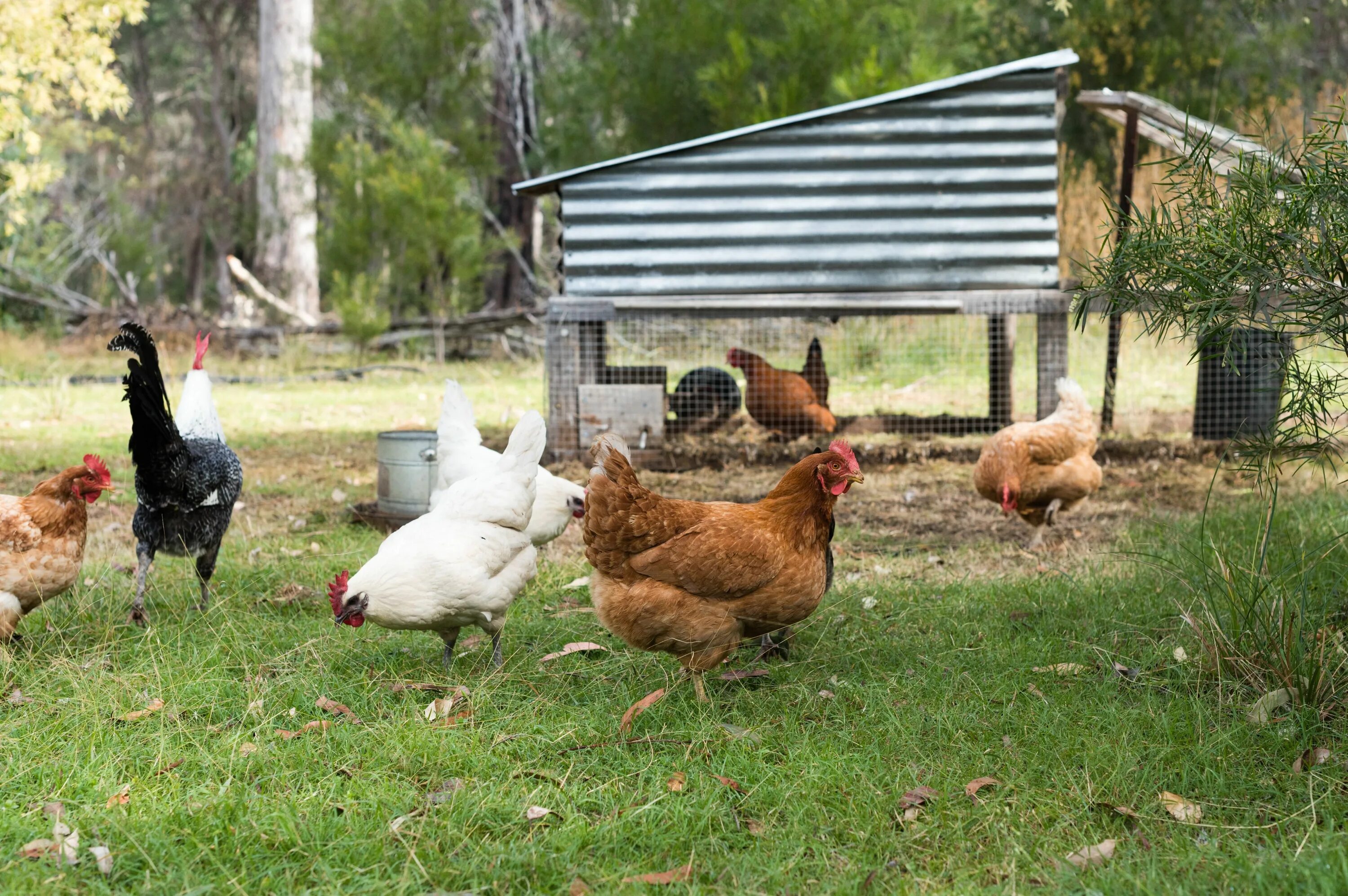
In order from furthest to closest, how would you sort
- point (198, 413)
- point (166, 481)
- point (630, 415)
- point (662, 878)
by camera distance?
point (630, 415), point (198, 413), point (166, 481), point (662, 878)

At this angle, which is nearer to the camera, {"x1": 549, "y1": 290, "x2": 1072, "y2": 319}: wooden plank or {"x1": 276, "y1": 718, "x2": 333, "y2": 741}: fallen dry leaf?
{"x1": 276, "y1": 718, "x2": 333, "y2": 741}: fallen dry leaf

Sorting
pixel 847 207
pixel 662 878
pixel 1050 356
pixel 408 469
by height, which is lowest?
pixel 662 878

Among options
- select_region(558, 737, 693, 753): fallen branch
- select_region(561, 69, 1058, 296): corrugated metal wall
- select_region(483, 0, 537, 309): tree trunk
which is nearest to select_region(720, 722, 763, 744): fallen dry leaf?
select_region(558, 737, 693, 753): fallen branch

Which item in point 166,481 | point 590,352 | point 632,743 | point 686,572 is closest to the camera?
point 632,743

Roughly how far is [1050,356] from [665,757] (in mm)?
5675

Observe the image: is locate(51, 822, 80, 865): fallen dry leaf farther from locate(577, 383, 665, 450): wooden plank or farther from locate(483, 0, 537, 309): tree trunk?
locate(483, 0, 537, 309): tree trunk

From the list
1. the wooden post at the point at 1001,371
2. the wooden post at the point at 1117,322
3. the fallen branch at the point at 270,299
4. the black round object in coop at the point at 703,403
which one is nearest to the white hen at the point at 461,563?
the wooden post at the point at 1117,322

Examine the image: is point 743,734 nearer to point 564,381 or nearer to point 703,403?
point 564,381

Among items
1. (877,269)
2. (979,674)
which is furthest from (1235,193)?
(877,269)

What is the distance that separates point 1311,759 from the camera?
9.61 ft

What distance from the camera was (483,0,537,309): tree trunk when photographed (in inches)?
651

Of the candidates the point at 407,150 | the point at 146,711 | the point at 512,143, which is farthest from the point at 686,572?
Result: the point at 512,143

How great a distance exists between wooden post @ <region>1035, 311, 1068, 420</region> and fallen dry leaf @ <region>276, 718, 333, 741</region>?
5.82 meters

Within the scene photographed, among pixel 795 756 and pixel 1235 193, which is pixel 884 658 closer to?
pixel 795 756
